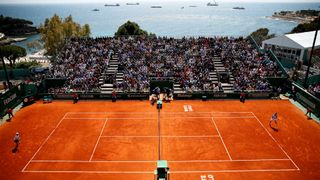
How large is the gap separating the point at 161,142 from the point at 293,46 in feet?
116

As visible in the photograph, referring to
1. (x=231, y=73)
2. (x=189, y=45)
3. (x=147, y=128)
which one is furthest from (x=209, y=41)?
(x=147, y=128)

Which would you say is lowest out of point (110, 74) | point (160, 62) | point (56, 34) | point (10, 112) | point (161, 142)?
point (161, 142)

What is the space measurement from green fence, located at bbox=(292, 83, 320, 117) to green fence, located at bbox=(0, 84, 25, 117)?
33.3 m

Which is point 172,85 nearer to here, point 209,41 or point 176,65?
point 176,65

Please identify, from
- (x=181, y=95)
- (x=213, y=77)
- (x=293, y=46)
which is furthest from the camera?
(x=293, y=46)

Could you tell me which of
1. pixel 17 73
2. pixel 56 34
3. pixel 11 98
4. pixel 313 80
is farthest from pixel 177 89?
pixel 56 34

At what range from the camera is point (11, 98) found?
103ft

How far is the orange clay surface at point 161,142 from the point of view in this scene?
63.8ft

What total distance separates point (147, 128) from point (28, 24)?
508 feet

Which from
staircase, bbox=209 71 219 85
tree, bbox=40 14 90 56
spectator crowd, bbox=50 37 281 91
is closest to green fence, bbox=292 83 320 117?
spectator crowd, bbox=50 37 281 91

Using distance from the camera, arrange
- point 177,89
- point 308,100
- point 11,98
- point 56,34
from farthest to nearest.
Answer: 1. point 56,34
2. point 177,89
3. point 11,98
4. point 308,100

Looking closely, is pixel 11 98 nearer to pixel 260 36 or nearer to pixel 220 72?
pixel 220 72

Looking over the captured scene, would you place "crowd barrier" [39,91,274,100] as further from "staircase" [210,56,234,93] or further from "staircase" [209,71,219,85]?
"staircase" [209,71,219,85]

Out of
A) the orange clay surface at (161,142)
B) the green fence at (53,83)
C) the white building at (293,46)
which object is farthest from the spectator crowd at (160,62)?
the white building at (293,46)
